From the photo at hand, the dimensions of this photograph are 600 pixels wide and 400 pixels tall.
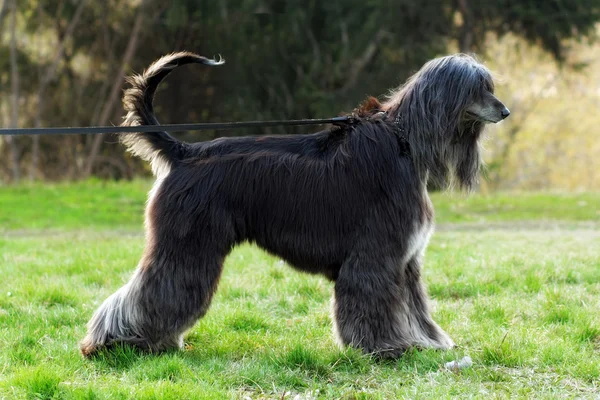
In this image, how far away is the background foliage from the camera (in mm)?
12609

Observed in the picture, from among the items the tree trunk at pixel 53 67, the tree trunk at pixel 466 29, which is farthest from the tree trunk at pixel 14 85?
the tree trunk at pixel 466 29

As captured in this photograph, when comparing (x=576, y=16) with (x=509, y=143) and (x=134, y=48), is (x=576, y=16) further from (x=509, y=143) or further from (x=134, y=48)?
(x=134, y=48)

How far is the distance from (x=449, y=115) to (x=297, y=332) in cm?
167

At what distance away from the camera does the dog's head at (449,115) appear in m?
3.92

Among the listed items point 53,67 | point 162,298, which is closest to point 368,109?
point 162,298

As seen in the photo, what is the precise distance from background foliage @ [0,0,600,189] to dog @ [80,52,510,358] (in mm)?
8476

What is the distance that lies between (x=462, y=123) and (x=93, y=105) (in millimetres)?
11484

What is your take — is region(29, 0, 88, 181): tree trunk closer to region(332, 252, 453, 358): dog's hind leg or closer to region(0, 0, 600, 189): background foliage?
region(0, 0, 600, 189): background foliage

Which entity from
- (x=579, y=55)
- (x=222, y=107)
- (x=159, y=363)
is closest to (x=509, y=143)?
(x=579, y=55)

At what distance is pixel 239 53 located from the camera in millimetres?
12992

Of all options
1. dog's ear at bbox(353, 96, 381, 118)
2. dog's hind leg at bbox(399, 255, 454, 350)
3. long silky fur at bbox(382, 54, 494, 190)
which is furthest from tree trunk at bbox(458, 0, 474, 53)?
dog's hind leg at bbox(399, 255, 454, 350)

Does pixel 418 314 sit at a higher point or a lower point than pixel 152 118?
lower

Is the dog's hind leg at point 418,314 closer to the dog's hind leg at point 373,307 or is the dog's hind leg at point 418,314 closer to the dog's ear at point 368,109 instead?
the dog's hind leg at point 373,307

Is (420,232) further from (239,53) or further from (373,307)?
(239,53)
